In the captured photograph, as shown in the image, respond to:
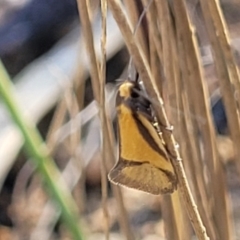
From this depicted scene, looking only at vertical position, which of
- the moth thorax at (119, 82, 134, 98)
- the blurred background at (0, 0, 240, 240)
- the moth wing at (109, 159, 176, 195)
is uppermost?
the moth thorax at (119, 82, 134, 98)

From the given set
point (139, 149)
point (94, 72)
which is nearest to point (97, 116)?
point (94, 72)

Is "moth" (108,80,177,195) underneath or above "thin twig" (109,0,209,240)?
underneath

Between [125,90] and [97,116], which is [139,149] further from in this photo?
[97,116]

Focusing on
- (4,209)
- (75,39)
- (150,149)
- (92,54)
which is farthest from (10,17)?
(150,149)

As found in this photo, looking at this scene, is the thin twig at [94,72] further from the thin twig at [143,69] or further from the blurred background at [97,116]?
the thin twig at [143,69]

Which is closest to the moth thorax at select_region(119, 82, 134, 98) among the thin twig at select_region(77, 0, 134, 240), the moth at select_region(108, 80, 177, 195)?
the moth at select_region(108, 80, 177, 195)

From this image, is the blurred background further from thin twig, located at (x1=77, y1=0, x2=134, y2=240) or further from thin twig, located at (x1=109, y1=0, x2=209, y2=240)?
thin twig, located at (x1=109, y1=0, x2=209, y2=240)

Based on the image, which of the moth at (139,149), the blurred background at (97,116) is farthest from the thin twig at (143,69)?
the blurred background at (97,116)
